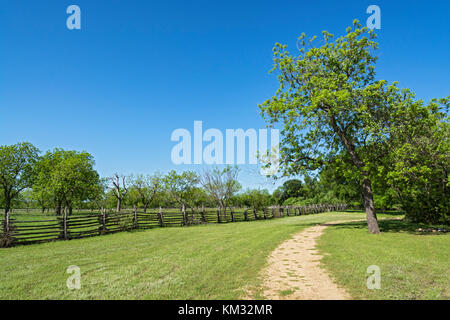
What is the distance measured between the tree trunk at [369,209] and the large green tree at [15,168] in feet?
134

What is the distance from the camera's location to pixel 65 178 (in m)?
33.5

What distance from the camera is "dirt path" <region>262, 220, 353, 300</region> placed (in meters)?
4.69

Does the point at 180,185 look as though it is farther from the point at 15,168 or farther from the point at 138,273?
the point at 138,273

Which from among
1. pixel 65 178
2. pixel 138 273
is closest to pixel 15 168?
pixel 65 178

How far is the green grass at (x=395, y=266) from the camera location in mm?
4763

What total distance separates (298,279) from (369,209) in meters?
9.88

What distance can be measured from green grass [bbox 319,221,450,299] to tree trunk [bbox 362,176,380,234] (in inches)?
108

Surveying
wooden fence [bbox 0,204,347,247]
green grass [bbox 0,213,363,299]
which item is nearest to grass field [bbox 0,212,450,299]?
green grass [bbox 0,213,363,299]

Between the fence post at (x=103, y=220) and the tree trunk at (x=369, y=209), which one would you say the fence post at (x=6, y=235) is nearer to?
the fence post at (x=103, y=220)

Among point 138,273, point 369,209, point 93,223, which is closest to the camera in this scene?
point 138,273

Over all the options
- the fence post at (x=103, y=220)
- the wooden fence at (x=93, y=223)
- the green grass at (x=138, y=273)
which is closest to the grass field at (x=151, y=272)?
the green grass at (x=138, y=273)

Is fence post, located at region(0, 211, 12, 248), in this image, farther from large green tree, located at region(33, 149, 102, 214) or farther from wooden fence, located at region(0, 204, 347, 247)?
large green tree, located at region(33, 149, 102, 214)

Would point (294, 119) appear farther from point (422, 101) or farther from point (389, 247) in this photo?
point (389, 247)

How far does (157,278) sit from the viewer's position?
576 centimetres
